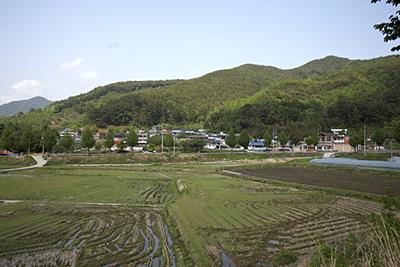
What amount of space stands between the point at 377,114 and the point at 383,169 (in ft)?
178

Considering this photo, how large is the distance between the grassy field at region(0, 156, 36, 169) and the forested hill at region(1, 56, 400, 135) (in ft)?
189

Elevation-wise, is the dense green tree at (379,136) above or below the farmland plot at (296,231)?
above

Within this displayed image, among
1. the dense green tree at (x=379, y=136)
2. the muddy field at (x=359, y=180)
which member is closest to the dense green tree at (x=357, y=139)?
the dense green tree at (x=379, y=136)

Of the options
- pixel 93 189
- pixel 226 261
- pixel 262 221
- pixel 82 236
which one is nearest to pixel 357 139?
pixel 93 189

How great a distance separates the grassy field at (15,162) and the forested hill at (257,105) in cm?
5773

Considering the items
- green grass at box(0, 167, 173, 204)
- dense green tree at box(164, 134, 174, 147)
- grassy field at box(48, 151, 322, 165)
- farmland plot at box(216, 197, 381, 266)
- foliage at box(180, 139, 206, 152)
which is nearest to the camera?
farmland plot at box(216, 197, 381, 266)

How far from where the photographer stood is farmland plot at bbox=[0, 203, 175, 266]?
11086 mm

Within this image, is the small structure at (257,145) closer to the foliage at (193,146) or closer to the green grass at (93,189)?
the foliage at (193,146)

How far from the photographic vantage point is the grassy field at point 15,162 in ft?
161

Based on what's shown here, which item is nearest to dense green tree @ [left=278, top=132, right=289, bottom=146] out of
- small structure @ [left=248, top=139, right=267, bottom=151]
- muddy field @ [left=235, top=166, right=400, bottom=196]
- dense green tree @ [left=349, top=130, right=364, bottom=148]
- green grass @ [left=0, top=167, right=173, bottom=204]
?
small structure @ [left=248, top=139, right=267, bottom=151]

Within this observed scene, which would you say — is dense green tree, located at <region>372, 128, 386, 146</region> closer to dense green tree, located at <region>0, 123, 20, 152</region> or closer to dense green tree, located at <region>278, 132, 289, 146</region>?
dense green tree, located at <region>278, 132, 289, 146</region>

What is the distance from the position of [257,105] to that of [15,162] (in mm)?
70310

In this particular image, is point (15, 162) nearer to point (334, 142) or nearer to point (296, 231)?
point (296, 231)

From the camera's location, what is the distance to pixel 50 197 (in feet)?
76.7
